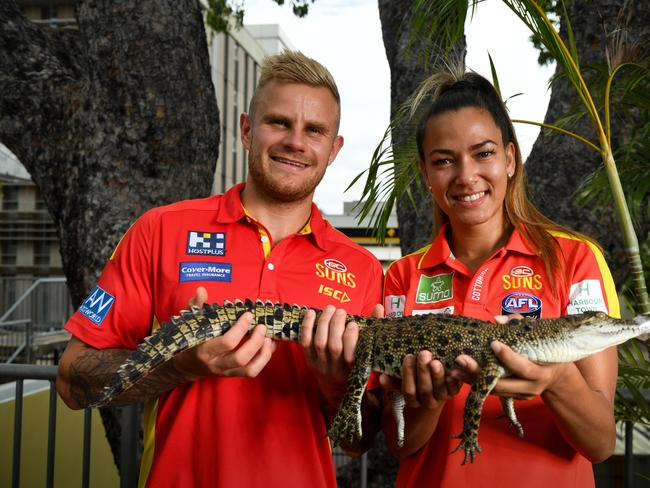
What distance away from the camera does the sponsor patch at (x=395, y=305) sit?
2612mm

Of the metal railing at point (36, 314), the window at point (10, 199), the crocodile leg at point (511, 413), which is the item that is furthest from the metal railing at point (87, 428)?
the window at point (10, 199)

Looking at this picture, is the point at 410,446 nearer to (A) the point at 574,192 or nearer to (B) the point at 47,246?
(A) the point at 574,192

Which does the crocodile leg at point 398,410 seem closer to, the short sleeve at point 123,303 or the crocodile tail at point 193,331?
the crocodile tail at point 193,331

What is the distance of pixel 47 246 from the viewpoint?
3131 cm

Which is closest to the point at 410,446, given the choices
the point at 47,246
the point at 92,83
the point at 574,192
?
the point at 574,192

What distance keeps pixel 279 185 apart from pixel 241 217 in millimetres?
220

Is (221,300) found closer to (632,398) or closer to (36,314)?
(632,398)

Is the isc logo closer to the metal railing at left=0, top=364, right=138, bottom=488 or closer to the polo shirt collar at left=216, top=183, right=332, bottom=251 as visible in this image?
the polo shirt collar at left=216, top=183, right=332, bottom=251

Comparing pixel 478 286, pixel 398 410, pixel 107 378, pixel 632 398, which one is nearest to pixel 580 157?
pixel 632 398

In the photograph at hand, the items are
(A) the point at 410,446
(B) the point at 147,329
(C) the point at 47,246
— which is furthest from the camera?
(C) the point at 47,246

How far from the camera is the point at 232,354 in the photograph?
2078mm

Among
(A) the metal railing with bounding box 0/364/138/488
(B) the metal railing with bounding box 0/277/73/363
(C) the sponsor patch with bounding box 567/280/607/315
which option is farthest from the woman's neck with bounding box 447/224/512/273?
(B) the metal railing with bounding box 0/277/73/363

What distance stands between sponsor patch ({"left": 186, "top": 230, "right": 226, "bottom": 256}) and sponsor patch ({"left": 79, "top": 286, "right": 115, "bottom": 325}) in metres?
0.39

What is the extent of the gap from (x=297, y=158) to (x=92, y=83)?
2.47 m
